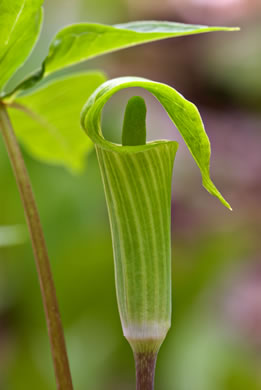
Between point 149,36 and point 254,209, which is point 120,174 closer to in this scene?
point 149,36

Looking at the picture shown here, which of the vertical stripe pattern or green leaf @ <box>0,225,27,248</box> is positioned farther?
green leaf @ <box>0,225,27,248</box>

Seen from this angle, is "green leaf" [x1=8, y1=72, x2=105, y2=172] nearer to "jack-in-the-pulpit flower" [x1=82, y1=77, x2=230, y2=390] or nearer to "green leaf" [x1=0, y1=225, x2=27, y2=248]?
"green leaf" [x1=0, y1=225, x2=27, y2=248]

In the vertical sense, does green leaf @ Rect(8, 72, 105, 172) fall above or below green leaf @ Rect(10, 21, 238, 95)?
below

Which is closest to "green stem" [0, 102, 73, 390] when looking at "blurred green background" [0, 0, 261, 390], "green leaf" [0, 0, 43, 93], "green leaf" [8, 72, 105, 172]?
"green leaf" [0, 0, 43, 93]

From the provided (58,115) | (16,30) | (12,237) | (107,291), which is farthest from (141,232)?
(107,291)

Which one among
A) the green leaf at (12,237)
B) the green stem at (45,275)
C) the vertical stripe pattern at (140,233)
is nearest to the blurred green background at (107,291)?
the green leaf at (12,237)

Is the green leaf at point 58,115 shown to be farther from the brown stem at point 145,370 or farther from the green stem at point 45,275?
the brown stem at point 145,370
